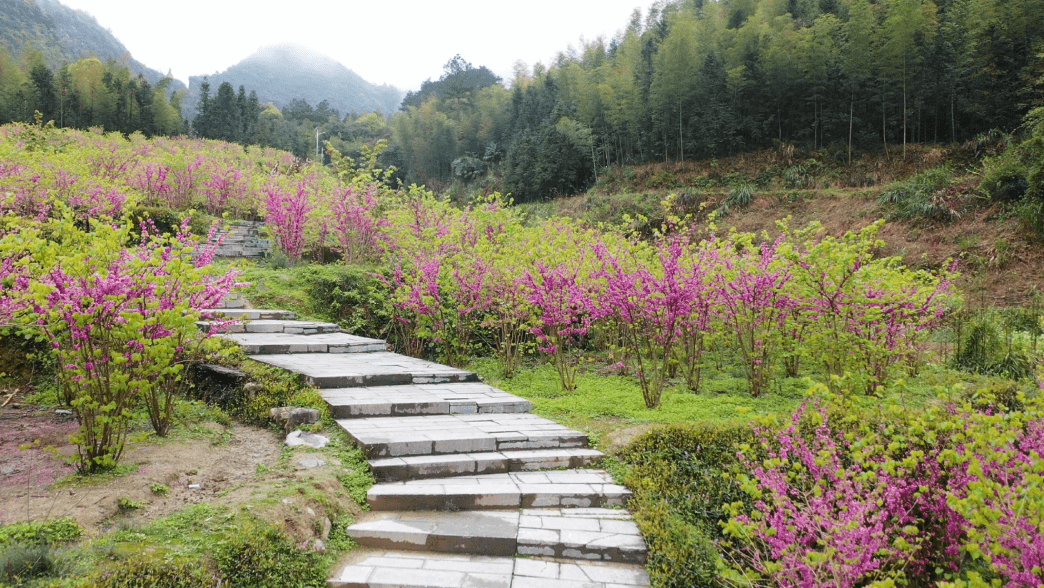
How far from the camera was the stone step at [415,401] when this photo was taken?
432cm

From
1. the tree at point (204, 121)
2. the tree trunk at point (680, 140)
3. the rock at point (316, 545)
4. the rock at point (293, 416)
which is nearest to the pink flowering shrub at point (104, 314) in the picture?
the rock at point (293, 416)

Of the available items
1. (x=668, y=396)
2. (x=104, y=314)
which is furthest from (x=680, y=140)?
(x=104, y=314)

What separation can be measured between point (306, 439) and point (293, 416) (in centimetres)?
31

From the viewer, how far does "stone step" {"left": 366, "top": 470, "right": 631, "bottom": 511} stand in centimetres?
312

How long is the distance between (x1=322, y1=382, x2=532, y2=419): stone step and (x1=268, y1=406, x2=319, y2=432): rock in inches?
8.7

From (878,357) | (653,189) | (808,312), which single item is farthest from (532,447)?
(653,189)

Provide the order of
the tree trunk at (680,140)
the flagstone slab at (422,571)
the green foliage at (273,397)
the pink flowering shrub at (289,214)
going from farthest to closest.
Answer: the tree trunk at (680,140)
the pink flowering shrub at (289,214)
the green foliage at (273,397)
the flagstone slab at (422,571)

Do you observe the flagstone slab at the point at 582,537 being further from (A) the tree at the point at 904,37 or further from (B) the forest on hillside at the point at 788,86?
(A) the tree at the point at 904,37

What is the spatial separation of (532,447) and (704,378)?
325 centimetres

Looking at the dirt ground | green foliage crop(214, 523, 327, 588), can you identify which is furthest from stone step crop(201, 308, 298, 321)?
green foliage crop(214, 523, 327, 588)

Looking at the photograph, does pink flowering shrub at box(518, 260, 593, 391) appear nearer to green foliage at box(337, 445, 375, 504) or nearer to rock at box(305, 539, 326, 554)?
green foliage at box(337, 445, 375, 504)

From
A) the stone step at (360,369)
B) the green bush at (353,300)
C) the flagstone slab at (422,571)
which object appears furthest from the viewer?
the green bush at (353,300)

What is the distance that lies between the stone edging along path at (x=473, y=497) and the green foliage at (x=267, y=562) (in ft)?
0.39

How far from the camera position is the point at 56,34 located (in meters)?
71.9
